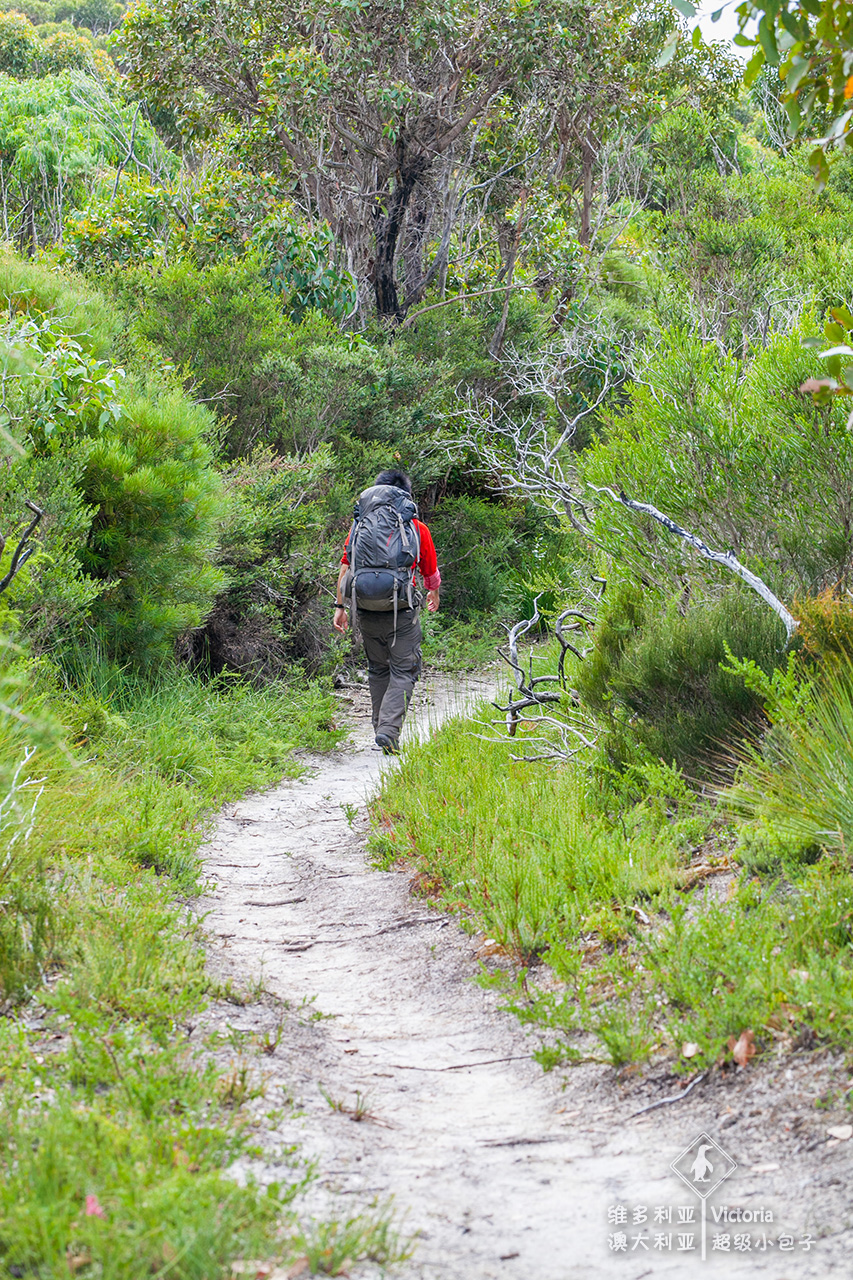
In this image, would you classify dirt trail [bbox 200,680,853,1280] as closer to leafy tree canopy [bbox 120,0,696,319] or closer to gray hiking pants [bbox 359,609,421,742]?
gray hiking pants [bbox 359,609,421,742]

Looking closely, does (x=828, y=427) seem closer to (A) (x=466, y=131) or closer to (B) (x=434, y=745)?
(B) (x=434, y=745)

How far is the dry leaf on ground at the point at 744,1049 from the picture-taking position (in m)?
2.74

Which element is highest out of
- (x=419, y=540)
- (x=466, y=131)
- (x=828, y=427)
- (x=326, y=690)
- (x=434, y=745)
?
(x=466, y=131)

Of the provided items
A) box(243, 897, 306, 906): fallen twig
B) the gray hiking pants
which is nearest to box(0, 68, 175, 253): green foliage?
the gray hiking pants

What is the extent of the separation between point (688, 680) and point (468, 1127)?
257 centimetres

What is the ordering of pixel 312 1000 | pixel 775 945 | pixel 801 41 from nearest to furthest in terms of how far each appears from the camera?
pixel 801 41 < pixel 775 945 < pixel 312 1000

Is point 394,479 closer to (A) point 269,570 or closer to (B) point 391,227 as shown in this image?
(A) point 269,570

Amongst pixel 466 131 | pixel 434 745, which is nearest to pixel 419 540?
pixel 434 745

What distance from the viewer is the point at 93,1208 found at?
1.95 meters

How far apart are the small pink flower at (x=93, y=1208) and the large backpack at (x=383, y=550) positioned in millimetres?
5586

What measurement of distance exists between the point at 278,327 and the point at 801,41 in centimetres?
829

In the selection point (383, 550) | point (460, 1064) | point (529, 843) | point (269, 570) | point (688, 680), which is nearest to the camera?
point (460, 1064)

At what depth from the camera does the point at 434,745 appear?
6.66 m

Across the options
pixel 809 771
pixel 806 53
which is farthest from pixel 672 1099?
pixel 806 53
